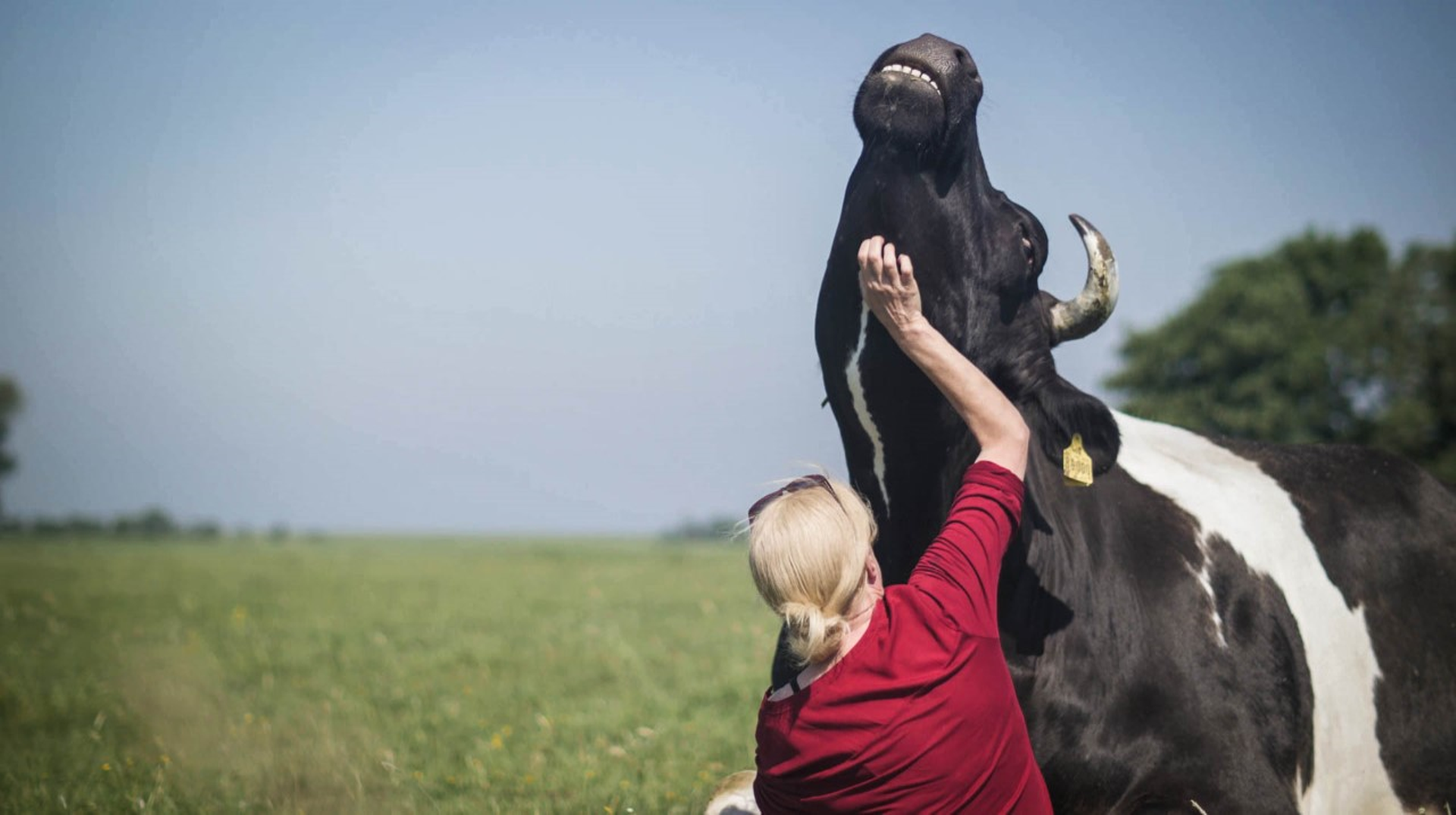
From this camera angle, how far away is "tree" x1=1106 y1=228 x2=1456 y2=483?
35.3m

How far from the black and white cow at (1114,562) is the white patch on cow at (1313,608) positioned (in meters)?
0.01

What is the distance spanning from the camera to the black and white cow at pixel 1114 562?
3.54 metres

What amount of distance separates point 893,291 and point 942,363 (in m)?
0.26

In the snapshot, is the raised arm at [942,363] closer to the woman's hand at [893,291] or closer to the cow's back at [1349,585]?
the woman's hand at [893,291]

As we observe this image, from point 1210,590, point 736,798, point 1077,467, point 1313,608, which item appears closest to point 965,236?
point 1077,467

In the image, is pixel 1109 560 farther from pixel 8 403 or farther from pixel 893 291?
pixel 8 403

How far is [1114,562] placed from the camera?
14.3 feet

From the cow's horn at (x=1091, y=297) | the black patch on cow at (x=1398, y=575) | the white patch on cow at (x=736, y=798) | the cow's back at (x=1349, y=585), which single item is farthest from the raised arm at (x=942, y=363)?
the black patch on cow at (x=1398, y=575)

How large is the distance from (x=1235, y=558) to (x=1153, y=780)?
1174 millimetres

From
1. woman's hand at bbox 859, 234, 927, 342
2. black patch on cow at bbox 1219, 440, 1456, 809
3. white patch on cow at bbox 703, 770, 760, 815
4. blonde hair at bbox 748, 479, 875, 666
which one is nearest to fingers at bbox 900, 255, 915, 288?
woman's hand at bbox 859, 234, 927, 342

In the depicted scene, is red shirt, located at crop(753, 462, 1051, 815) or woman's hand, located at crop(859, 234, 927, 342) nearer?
red shirt, located at crop(753, 462, 1051, 815)

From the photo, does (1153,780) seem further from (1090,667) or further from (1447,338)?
(1447,338)

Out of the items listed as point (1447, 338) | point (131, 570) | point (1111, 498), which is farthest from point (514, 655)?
point (1447, 338)

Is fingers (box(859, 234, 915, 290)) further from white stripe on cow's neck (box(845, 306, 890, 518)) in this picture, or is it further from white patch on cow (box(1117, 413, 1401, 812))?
white patch on cow (box(1117, 413, 1401, 812))
